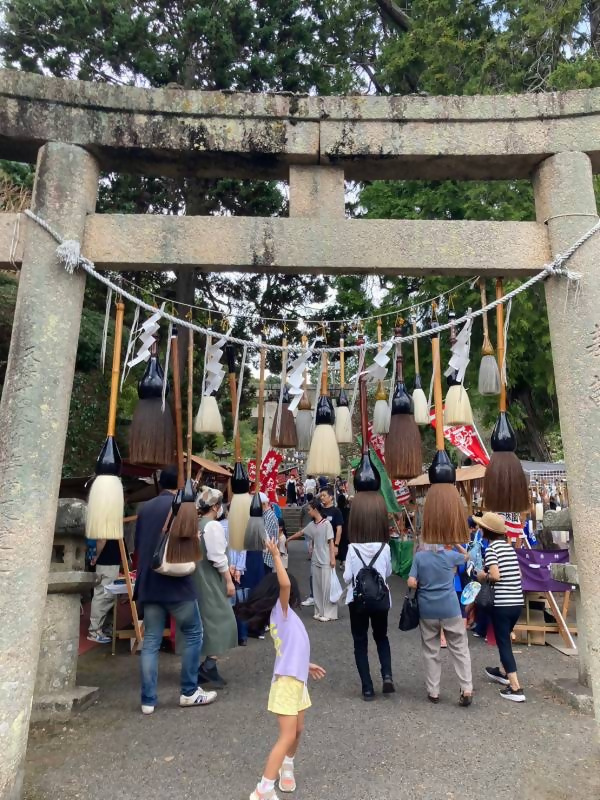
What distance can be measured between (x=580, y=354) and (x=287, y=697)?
2725mm

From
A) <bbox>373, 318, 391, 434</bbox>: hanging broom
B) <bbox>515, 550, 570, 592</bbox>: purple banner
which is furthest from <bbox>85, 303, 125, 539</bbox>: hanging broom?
<bbox>515, 550, 570, 592</bbox>: purple banner

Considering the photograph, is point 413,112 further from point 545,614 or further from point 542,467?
point 542,467

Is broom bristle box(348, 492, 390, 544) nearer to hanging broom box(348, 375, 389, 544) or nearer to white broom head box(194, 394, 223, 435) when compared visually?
hanging broom box(348, 375, 389, 544)

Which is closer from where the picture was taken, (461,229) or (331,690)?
(461,229)

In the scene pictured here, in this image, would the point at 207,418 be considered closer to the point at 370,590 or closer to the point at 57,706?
the point at 370,590

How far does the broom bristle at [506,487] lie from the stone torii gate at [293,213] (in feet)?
1.00

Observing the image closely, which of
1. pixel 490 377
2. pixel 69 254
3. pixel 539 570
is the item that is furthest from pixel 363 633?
pixel 69 254

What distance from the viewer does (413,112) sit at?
376 centimetres

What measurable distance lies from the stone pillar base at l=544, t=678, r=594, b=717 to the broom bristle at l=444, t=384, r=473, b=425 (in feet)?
8.31

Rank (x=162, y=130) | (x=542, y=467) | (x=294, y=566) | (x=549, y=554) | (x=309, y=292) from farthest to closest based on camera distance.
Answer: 1. (x=294, y=566)
2. (x=309, y=292)
3. (x=542, y=467)
4. (x=549, y=554)
5. (x=162, y=130)

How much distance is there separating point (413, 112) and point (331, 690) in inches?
189

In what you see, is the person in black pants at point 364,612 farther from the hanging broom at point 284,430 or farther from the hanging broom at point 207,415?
the hanging broom at point 207,415

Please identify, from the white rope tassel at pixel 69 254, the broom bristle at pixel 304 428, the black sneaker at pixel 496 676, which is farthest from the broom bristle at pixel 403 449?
the black sneaker at pixel 496 676

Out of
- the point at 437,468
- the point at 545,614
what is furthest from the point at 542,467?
the point at 437,468
